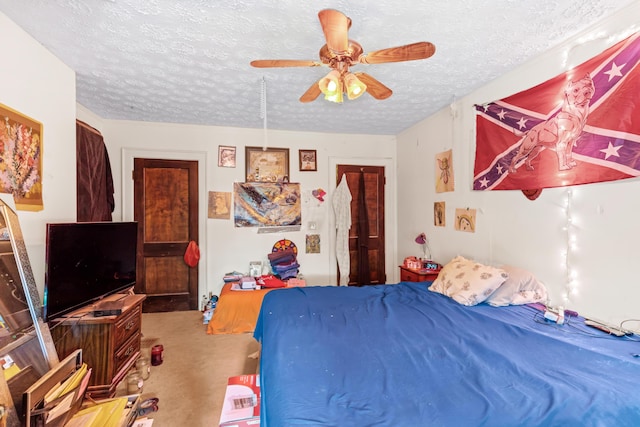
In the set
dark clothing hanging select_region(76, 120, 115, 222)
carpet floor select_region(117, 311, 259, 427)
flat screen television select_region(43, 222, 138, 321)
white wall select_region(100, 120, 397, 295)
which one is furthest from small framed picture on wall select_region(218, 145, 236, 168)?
carpet floor select_region(117, 311, 259, 427)

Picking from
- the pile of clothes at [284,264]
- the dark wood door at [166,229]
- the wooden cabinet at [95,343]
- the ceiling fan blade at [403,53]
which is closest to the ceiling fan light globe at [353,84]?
the ceiling fan blade at [403,53]

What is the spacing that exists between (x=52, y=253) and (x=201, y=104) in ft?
6.70

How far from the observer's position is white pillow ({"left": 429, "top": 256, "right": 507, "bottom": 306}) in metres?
2.12

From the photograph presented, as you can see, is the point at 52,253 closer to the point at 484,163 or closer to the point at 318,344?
the point at 318,344

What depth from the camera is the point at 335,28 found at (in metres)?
1.40

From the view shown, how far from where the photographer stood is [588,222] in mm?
1900

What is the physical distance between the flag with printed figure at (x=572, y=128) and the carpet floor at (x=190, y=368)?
2818mm

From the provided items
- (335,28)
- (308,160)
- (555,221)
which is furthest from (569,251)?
(308,160)

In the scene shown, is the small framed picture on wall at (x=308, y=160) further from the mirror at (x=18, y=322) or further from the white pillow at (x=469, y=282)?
the mirror at (x=18, y=322)

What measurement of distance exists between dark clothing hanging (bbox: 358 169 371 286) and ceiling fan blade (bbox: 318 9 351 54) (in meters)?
2.95

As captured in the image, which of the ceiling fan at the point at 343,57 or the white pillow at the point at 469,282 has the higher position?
the ceiling fan at the point at 343,57

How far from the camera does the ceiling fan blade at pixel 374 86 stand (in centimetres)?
192

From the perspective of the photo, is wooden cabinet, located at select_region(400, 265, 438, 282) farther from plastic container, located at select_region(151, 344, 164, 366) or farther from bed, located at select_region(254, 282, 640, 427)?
plastic container, located at select_region(151, 344, 164, 366)

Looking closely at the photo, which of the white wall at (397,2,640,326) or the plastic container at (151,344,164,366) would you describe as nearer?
the white wall at (397,2,640,326)
